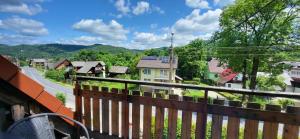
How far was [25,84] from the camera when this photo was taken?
141cm

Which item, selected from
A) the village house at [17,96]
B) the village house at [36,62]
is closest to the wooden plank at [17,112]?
the village house at [17,96]

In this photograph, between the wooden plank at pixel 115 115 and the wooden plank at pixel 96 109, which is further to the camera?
the wooden plank at pixel 96 109

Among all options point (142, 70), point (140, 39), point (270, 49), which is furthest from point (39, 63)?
point (270, 49)

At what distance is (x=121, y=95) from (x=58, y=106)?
603 mm

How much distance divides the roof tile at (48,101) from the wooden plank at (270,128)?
169 centimetres

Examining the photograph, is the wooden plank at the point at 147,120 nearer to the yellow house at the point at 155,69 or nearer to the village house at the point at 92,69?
the yellow house at the point at 155,69

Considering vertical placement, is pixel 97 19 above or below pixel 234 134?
above

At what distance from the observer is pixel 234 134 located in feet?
5.44

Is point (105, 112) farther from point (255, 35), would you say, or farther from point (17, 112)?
point (255, 35)

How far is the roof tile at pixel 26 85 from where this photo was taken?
4.42ft

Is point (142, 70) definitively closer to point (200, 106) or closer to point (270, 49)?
point (270, 49)

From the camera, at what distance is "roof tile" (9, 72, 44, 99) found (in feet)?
4.42

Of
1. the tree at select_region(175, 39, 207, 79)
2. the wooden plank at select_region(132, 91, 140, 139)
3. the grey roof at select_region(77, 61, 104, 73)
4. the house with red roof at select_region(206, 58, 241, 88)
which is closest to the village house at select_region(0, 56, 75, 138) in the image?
the wooden plank at select_region(132, 91, 140, 139)

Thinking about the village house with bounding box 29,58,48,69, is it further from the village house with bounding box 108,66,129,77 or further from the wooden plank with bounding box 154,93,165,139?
the wooden plank with bounding box 154,93,165,139
